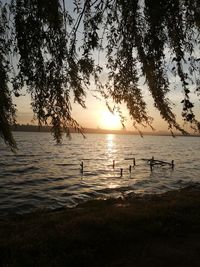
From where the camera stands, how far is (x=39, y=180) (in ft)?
120

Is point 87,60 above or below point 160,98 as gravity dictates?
above

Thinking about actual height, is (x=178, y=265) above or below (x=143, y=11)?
below

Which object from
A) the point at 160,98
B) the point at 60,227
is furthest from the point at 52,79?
the point at 60,227

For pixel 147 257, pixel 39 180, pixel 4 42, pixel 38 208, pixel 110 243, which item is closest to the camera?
pixel 4 42

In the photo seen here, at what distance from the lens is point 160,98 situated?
4.21 metres

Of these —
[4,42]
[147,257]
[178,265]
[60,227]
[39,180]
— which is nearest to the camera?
[4,42]

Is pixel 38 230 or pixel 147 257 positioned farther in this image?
pixel 38 230

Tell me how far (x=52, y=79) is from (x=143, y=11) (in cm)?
164

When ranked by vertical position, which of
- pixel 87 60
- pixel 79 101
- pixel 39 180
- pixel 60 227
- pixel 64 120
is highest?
pixel 87 60

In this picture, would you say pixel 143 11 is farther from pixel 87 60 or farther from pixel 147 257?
pixel 147 257

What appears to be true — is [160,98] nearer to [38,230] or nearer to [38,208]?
[38,230]

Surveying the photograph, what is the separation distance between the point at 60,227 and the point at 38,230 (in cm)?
89

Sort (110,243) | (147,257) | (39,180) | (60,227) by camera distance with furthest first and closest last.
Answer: (39,180) < (60,227) < (110,243) < (147,257)

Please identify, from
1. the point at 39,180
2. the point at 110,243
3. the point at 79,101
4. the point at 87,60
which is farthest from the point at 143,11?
the point at 39,180
